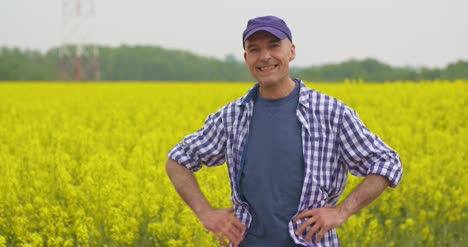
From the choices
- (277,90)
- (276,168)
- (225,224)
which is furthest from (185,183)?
(277,90)

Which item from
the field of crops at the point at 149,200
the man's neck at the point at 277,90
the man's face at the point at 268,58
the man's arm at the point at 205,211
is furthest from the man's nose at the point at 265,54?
the field of crops at the point at 149,200

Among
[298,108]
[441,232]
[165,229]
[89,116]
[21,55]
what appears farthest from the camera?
[21,55]

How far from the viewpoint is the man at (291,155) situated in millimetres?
2543

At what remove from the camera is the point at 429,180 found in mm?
5934

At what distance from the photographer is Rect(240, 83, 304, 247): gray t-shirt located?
2.55 metres

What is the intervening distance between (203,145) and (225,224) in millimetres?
339

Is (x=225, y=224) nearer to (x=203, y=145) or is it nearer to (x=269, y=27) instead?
(x=203, y=145)

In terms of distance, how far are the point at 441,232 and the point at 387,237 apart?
0.58m

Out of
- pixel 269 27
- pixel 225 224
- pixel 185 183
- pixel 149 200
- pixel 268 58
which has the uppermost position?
pixel 269 27

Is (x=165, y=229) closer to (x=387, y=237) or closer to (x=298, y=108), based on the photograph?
(x=387, y=237)

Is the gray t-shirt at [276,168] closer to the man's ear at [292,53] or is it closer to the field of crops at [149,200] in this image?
the man's ear at [292,53]

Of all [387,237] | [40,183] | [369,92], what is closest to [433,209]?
[387,237]

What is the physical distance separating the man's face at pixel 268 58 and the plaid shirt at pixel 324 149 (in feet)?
0.35

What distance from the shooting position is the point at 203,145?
276 centimetres
